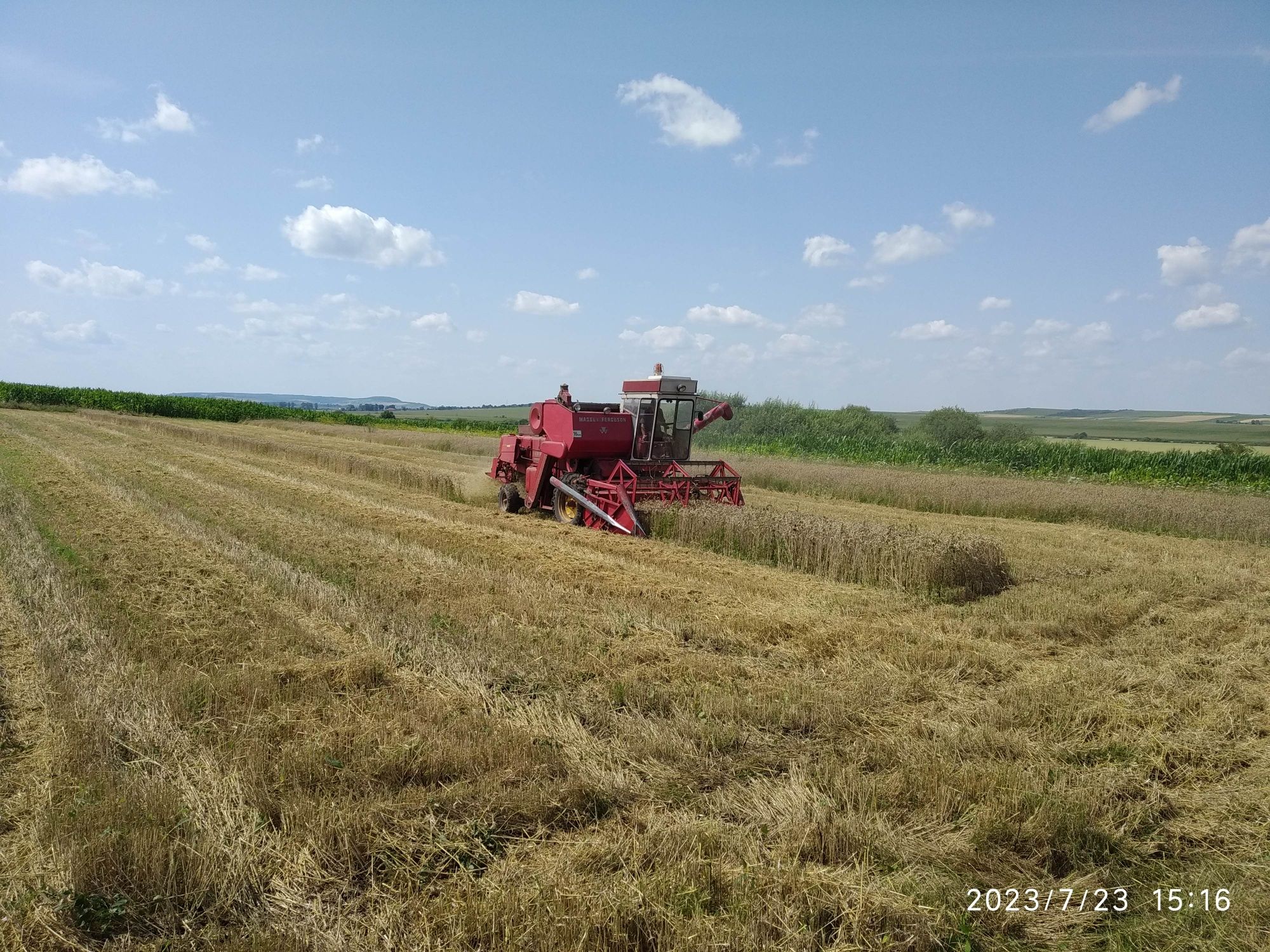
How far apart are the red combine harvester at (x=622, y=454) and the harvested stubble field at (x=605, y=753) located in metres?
3.44

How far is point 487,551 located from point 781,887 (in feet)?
26.7

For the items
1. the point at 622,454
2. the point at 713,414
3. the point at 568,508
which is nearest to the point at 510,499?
the point at 568,508

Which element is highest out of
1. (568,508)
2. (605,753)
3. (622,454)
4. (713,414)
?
(713,414)

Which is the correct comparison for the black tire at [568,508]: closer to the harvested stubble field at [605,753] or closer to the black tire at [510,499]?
the black tire at [510,499]

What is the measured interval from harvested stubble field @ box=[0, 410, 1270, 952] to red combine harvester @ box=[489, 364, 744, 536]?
3.44m

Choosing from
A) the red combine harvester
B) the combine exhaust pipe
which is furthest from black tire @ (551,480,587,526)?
the combine exhaust pipe

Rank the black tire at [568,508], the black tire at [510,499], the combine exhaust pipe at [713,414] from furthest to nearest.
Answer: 1. the black tire at [510,499]
2. the combine exhaust pipe at [713,414]
3. the black tire at [568,508]

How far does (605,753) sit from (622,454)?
1024 cm

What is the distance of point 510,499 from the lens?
15.9m

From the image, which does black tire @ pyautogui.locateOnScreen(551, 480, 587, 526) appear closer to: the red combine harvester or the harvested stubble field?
the red combine harvester

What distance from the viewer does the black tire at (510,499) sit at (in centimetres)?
1595

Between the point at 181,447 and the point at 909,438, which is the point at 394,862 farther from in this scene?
the point at 909,438

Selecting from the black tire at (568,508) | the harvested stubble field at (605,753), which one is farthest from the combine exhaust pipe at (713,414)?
the harvested stubble field at (605,753)

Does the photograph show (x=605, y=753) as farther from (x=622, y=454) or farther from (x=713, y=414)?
(x=713, y=414)
